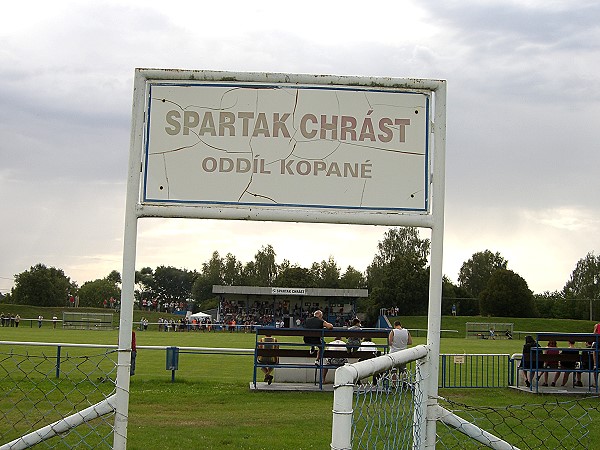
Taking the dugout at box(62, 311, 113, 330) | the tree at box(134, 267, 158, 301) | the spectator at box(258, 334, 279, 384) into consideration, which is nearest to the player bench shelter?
the spectator at box(258, 334, 279, 384)

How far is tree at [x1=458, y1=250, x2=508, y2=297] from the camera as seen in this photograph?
115 m

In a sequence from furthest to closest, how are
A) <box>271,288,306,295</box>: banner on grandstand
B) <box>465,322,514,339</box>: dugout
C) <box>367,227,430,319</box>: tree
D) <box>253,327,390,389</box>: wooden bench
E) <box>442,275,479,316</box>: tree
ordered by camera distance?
<box>442,275,479,316</box>: tree < <box>367,227,430,319</box>: tree < <box>271,288,306,295</box>: banner on grandstand < <box>465,322,514,339</box>: dugout < <box>253,327,390,389</box>: wooden bench

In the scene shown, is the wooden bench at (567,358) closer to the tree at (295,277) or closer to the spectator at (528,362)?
the spectator at (528,362)

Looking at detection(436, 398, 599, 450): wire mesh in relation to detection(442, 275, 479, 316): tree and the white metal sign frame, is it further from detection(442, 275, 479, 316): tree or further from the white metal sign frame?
detection(442, 275, 479, 316): tree

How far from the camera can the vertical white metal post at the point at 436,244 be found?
4.62 m

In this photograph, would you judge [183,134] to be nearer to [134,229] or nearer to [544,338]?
[134,229]

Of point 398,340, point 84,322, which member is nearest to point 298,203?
point 398,340

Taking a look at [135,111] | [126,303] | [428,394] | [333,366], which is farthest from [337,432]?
[333,366]

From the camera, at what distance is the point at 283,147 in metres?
4.76

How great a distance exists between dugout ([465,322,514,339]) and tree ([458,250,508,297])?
5164 cm

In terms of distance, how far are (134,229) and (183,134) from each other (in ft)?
2.16

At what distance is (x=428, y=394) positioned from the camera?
4578mm

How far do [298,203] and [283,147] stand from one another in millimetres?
360

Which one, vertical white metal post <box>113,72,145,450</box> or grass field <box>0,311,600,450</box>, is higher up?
vertical white metal post <box>113,72,145,450</box>
